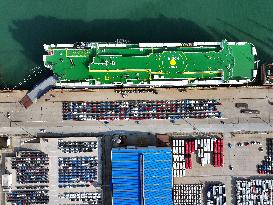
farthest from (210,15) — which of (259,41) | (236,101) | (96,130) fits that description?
(96,130)

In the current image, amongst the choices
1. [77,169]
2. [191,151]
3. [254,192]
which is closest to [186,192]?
[191,151]

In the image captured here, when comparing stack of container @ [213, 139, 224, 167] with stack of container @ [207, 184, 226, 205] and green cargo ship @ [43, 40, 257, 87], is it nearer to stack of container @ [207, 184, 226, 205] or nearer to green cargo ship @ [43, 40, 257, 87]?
stack of container @ [207, 184, 226, 205]

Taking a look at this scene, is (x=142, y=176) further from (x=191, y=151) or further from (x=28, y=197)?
(x=28, y=197)

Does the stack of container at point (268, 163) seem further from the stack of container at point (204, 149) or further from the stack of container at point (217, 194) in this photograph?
the stack of container at point (204, 149)

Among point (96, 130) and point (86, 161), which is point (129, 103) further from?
point (86, 161)

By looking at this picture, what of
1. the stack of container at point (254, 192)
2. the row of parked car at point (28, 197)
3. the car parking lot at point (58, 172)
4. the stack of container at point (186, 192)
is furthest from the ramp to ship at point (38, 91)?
the stack of container at point (254, 192)

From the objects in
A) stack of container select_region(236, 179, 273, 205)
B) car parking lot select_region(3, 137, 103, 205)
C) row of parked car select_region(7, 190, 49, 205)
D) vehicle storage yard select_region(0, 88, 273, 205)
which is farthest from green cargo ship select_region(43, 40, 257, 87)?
row of parked car select_region(7, 190, 49, 205)
